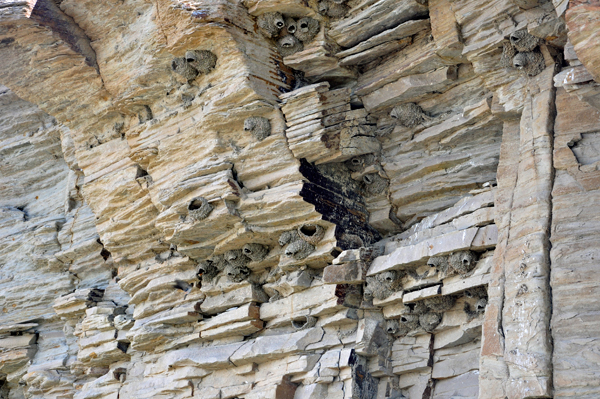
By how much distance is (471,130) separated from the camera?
28.6ft

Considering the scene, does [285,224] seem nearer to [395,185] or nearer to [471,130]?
[395,185]

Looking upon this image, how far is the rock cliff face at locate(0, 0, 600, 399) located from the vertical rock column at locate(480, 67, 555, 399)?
22mm

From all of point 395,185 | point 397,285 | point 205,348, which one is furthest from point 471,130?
point 205,348

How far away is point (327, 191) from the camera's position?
9258 millimetres

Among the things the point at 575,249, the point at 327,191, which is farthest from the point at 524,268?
the point at 327,191

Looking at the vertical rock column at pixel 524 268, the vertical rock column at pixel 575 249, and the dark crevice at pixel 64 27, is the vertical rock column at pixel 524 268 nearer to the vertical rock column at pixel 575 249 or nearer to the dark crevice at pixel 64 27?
the vertical rock column at pixel 575 249

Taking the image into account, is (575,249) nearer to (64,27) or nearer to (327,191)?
(327,191)

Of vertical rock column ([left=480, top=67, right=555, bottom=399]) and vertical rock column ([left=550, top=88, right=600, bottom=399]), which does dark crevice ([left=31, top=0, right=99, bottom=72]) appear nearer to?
vertical rock column ([left=480, top=67, right=555, bottom=399])

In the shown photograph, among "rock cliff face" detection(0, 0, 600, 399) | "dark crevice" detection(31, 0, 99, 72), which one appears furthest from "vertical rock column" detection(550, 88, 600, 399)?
"dark crevice" detection(31, 0, 99, 72)

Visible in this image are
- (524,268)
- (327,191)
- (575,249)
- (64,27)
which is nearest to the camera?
(575,249)

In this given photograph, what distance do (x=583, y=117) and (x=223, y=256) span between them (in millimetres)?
5416

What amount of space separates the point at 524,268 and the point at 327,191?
3417mm

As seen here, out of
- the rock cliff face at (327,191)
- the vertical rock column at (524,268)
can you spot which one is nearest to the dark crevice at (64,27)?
the rock cliff face at (327,191)

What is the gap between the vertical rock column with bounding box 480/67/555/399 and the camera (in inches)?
234
